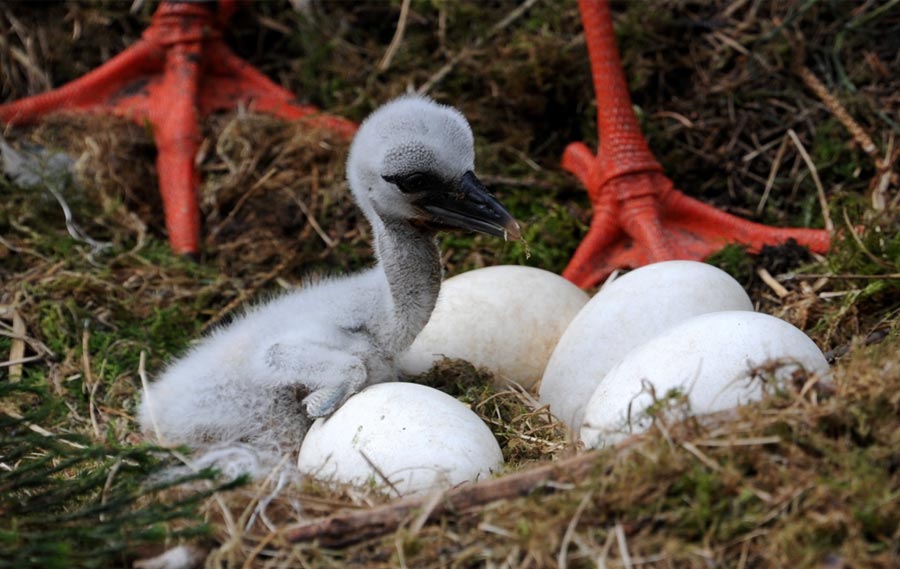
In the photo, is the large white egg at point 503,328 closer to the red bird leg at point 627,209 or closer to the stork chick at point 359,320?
the stork chick at point 359,320

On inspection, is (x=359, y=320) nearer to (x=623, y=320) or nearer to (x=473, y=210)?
(x=473, y=210)

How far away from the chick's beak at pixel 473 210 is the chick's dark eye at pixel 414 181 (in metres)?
0.03

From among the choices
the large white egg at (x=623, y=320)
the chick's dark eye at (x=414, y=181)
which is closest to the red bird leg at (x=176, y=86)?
the chick's dark eye at (x=414, y=181)

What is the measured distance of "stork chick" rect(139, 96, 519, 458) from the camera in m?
2.64

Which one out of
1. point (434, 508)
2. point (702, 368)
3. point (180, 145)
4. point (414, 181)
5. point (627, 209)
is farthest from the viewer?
point (180, 145)

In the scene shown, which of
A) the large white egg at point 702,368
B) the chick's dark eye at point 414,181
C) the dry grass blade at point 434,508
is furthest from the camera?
the chick's dark eye at point 414,181

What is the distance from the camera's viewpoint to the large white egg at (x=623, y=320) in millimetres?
2717

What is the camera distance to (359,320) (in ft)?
9.46

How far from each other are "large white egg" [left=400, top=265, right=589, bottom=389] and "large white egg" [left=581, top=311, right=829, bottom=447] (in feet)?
1.81

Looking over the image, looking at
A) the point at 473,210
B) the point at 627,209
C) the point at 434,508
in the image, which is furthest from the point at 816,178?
the point at 434,508

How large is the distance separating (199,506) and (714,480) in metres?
0.92

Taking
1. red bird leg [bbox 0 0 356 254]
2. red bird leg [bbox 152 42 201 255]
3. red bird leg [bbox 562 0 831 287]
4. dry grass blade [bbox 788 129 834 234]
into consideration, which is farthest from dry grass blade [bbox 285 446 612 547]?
red bird leg [bbox 0 0 356 254]

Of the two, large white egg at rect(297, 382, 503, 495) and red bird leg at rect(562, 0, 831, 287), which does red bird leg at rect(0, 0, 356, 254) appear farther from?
large white egg at rect(297, 382, 503, 495)

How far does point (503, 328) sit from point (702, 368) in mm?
800
